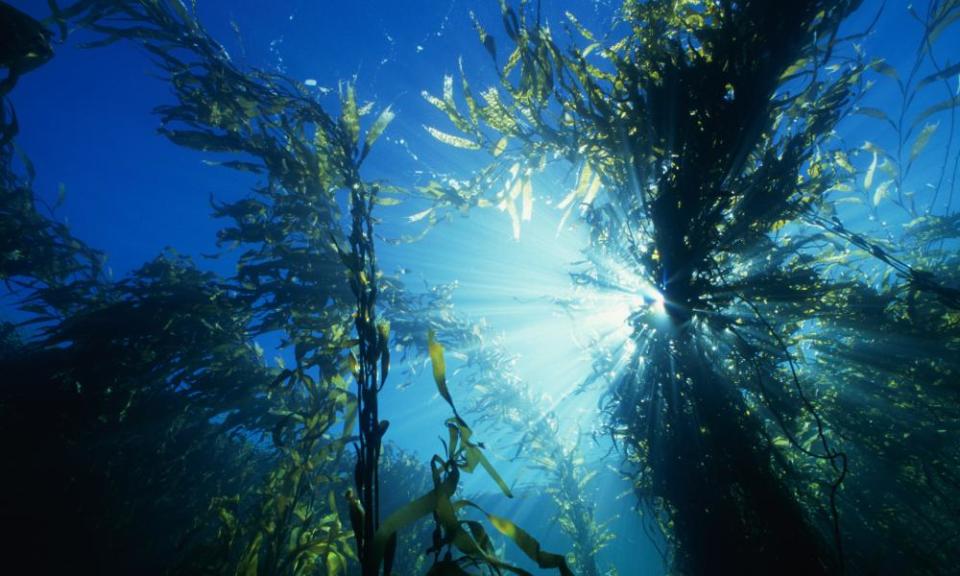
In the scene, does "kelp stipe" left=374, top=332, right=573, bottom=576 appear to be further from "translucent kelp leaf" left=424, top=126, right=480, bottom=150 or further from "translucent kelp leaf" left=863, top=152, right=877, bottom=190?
"translucent kelp leaf" left=863, top=152, right=877, bottom=190

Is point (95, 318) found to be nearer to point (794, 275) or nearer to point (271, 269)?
point (271, 269)

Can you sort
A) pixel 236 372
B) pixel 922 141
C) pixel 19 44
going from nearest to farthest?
pixel 19 44, pixel 922 141, pixel 236 372

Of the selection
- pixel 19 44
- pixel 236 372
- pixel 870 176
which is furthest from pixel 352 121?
pixel 870 176

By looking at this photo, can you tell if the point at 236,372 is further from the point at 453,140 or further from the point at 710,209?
the point at 710,209

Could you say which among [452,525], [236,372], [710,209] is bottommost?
[452,525]

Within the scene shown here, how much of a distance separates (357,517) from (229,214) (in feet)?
15.0

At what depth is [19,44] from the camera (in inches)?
69.8

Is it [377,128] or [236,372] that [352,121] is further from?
[236,372]

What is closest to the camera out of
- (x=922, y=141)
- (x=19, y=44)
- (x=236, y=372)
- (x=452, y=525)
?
(x=452, y=525)

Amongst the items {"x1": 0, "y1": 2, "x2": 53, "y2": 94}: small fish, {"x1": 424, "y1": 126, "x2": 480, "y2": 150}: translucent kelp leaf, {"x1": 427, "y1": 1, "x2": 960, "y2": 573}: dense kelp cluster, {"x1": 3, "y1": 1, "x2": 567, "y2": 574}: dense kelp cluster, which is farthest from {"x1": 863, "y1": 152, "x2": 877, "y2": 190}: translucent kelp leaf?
{"x1": 0, "y1": 2, "x2": 53, "y2": 94}: small fish

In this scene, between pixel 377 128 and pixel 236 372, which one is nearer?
pixel 377 128

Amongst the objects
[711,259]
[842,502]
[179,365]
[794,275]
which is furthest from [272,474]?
[842,502]

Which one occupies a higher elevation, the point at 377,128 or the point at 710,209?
the point at 377,128

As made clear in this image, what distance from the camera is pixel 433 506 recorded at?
105 cm
